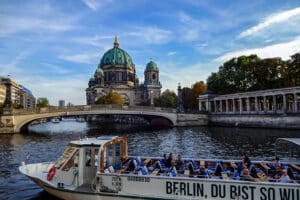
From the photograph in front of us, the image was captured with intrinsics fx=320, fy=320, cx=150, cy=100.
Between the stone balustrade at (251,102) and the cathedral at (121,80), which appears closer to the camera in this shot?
the stone balustrade at (251,102)

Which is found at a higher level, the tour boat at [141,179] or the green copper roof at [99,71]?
the green copper roof at [99,71]

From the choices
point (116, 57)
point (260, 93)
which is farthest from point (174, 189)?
point (116, 57)

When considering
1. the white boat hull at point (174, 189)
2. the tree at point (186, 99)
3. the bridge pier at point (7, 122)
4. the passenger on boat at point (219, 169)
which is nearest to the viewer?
the white boat hull at point (174, 189)

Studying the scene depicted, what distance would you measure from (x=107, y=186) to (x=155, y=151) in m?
19.4

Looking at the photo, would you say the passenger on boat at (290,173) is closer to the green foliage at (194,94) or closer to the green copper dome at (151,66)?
the green foliage at (194,94)

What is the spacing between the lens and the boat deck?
13630 mm

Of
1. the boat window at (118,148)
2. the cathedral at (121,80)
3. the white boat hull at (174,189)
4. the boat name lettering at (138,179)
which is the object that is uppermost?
the cathedral at (121,80)

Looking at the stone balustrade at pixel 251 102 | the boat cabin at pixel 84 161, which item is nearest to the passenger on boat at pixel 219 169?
the boat cabin at pixel 84 161

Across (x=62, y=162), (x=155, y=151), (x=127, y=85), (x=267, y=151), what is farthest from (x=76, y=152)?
(x=127, y=85)

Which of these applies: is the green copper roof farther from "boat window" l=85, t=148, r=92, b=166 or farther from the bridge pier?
"boat window" l=85, t=148, r=92, b=166

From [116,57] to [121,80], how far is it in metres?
12.6

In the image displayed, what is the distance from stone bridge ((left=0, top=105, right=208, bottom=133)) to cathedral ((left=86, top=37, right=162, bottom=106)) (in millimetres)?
91875

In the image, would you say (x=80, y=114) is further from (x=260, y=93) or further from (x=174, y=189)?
(x=174, y=189)

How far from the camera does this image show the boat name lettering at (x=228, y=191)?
12.0 m
